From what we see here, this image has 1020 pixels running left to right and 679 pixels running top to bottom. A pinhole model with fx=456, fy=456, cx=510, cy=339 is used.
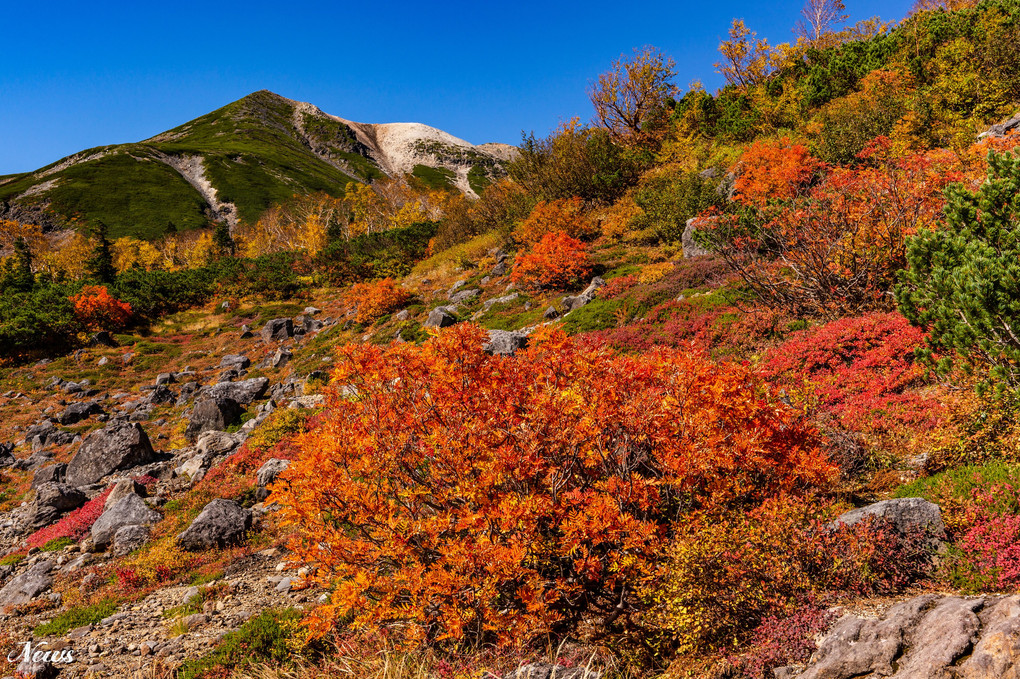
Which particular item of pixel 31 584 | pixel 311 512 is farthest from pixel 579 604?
pixel 31 584

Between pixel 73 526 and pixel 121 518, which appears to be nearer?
pixel 121 518

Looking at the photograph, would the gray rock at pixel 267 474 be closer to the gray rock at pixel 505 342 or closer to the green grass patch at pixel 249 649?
the green grass patch at pixel 249 649

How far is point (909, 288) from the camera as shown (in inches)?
275

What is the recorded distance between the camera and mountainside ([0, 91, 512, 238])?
262 feet

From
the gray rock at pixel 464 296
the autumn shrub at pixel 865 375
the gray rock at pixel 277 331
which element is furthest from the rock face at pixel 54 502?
the autumn shrub at pixel 865 375

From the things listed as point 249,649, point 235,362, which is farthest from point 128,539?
point 235,362

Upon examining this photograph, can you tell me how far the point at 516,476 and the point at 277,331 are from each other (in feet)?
78.6

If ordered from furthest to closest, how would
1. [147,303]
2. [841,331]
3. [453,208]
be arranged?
[453,208]
[147,303]
[841,331]

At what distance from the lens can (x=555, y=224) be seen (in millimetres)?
23344

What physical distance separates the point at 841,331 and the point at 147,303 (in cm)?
3749

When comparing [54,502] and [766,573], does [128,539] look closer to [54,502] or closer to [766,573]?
[54,502]

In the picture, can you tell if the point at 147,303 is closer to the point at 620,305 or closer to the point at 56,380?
the point at 56,380

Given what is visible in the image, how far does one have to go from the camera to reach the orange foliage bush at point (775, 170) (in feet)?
53.5

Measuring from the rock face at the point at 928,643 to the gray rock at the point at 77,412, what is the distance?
23.1 metres
